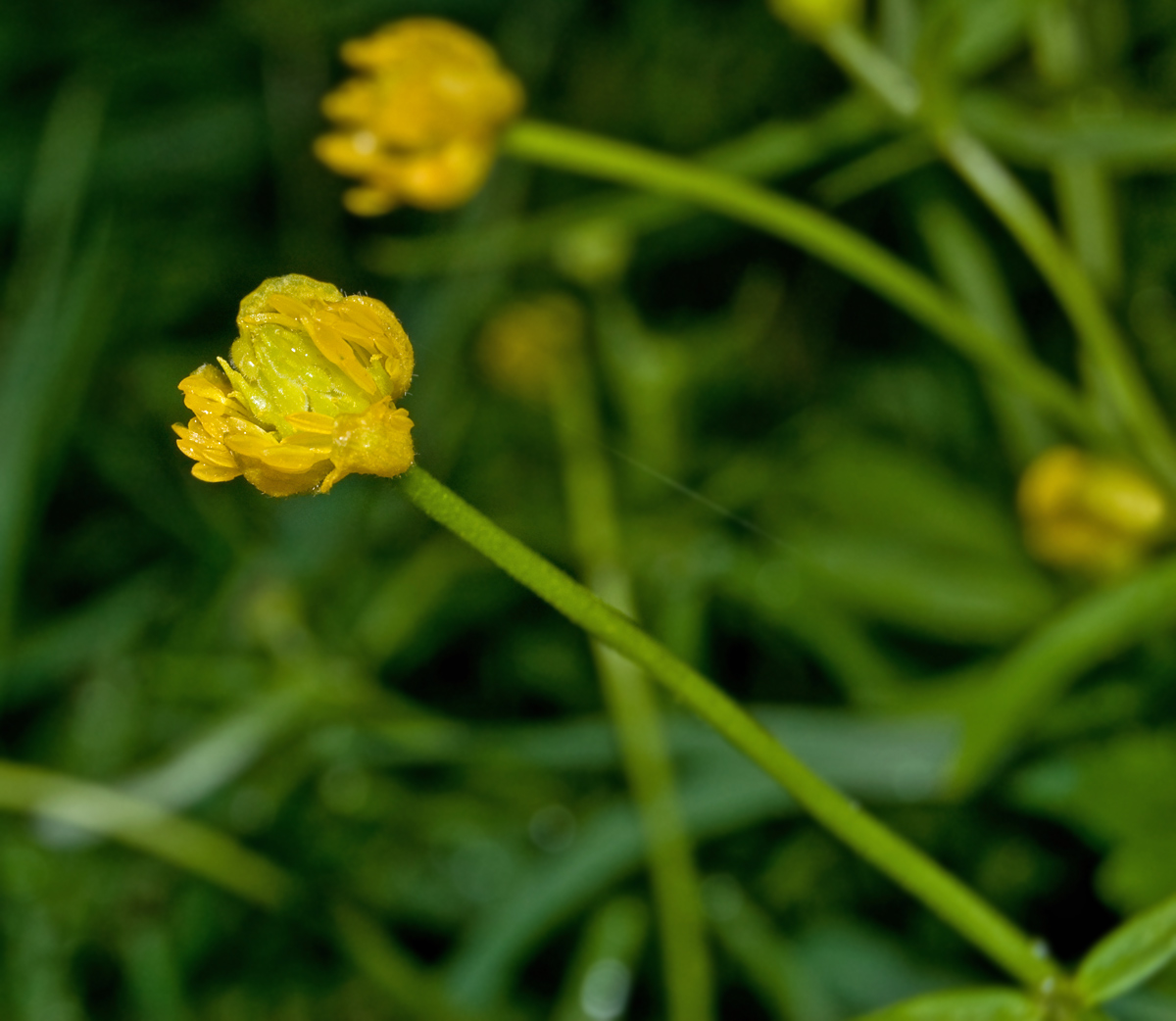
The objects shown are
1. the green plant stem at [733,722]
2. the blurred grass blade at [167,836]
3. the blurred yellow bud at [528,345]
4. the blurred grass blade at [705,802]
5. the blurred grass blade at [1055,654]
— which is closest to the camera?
the green plant stem at [733,722]

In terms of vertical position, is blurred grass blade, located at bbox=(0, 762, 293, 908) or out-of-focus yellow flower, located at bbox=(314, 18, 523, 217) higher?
out-of-focus yellow flower, located at bbox=(314, 18, 523, 217)

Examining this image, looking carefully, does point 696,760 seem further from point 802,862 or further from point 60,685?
point 60,685

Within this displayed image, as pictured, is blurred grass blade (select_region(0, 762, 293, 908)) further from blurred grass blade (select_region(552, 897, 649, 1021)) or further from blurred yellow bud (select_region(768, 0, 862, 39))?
blurred yellow bud (select_region(768, 0, 862, 39))

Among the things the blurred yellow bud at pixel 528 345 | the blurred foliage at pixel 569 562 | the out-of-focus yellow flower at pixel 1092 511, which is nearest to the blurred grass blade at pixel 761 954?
the blurred foliage at pixel 569 562

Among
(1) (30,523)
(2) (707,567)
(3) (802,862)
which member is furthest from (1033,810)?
(1) (30,523)

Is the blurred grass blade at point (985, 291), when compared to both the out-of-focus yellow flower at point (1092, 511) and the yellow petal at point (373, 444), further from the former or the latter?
the yellow petal at point (373, 444)

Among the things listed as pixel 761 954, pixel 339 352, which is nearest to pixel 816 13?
pixel 339 352

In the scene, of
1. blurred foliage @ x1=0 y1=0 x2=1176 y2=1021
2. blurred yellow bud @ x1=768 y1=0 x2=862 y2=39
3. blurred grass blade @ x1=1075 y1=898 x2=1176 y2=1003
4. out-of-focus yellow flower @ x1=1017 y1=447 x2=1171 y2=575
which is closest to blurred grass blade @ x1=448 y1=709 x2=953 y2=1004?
blurred foliage @ x1=0 y1=0 x2=1176 y2=1021
